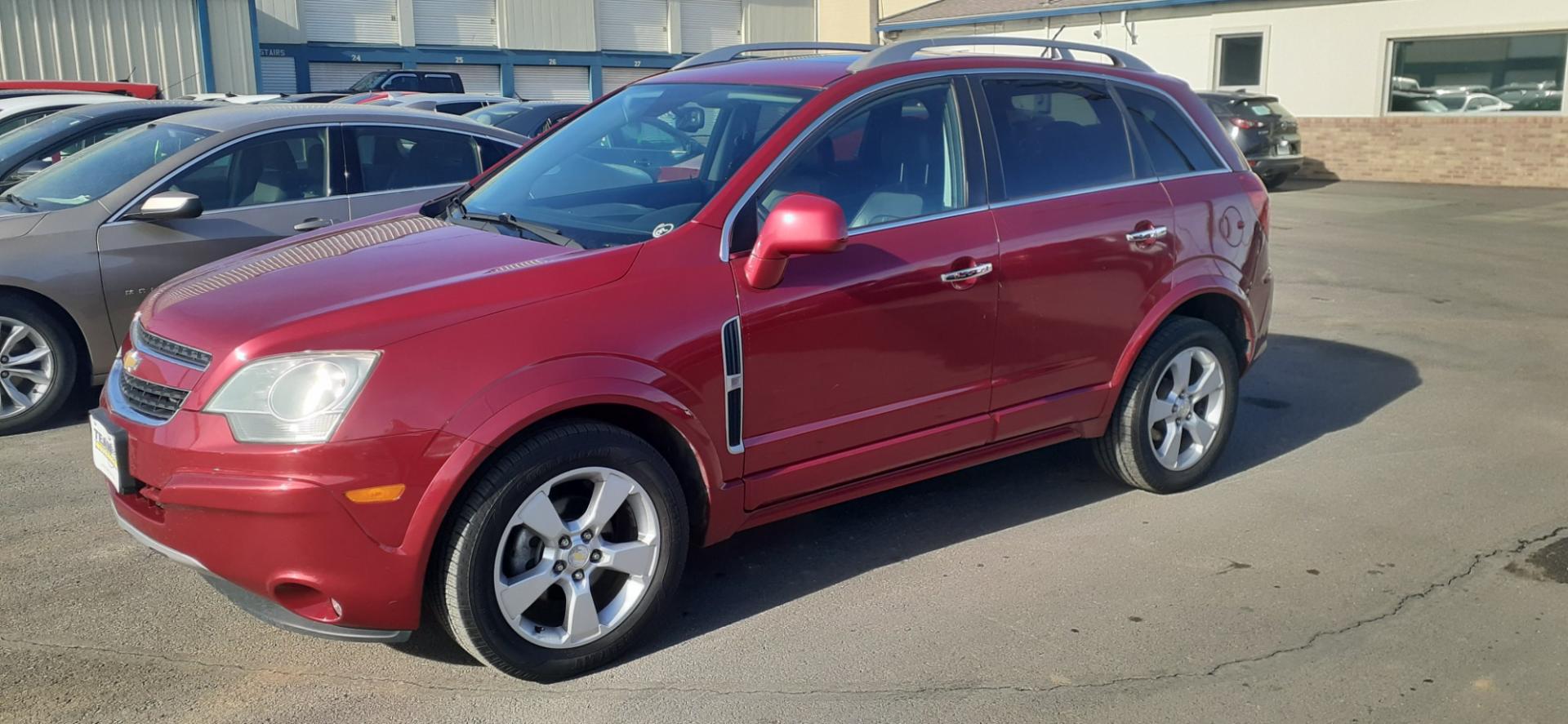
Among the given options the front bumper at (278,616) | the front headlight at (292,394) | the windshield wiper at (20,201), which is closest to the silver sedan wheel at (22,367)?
the windshield wiper at (20,201)

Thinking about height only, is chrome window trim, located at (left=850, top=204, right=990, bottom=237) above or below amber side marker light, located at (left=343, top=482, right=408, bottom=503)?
above

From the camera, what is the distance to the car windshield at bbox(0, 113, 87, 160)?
25.1 ft

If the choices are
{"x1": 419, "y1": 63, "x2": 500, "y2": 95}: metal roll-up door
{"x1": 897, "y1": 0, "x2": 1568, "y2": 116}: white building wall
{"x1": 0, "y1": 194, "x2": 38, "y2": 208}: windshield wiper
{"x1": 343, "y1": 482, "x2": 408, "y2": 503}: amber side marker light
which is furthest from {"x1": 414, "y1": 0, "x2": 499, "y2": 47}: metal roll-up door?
{"x1": 343, "y1": 482, "x2": 408, "y2": 503}: amber side marker light

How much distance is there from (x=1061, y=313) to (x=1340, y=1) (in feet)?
67.0

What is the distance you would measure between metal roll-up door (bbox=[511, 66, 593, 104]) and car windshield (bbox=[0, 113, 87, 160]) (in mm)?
30308

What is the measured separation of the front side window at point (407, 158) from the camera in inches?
275

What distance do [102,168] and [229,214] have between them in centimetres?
83

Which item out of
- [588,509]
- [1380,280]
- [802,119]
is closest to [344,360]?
[588,509]

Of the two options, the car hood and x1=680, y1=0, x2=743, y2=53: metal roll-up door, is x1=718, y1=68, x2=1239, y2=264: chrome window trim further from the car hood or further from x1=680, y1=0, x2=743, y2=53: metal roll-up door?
x1=680, y1=0, x2=743, y2=53: metal roll-up door

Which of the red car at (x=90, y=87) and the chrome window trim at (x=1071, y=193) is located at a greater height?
the red car at (x=90, y=87)

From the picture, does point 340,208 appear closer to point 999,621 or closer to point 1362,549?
point 999,621

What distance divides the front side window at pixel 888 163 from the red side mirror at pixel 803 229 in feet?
0.78

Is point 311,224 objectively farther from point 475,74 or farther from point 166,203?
point 475,74

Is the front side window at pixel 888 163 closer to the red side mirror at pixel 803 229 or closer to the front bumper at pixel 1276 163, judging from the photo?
the red side mirror at pixel 803 229
